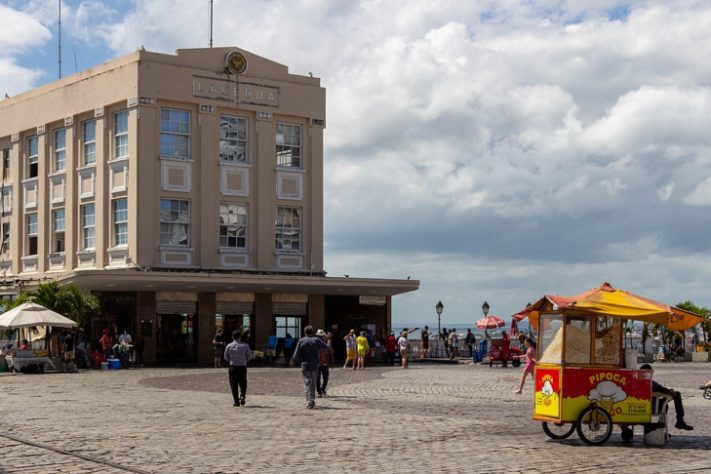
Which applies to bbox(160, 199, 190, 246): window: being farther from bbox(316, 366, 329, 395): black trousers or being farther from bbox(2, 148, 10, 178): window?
bbox(316, 366, 329, 395): black trousers

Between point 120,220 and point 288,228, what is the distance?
7.33 metres

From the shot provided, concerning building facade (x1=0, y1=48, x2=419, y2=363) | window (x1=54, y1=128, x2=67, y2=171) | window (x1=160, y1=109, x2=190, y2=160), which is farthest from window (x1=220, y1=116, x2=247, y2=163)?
window (x1=54, y1=128, x2=67, y2=171)

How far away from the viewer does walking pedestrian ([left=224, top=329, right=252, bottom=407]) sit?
22031 mm

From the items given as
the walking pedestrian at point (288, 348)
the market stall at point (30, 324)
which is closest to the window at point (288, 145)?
the walking pedestrian at point (288, 348)

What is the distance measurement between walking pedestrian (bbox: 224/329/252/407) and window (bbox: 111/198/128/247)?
2457 centimetres

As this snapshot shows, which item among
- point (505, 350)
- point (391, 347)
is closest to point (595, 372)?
point (505, 350)

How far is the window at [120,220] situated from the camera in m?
46.3

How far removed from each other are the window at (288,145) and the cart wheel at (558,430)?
34115mm

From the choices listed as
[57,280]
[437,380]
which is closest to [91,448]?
[437,380]

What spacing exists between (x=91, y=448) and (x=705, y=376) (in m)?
26.1

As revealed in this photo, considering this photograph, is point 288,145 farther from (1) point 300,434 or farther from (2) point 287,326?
(1) point 300,434

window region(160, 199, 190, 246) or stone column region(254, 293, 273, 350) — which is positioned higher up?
window region(160, 199, 190, 246)

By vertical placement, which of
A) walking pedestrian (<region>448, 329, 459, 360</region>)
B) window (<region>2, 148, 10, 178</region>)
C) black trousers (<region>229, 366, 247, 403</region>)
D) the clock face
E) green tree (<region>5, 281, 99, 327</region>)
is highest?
the clock face

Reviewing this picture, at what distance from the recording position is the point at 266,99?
4866 centimetres
